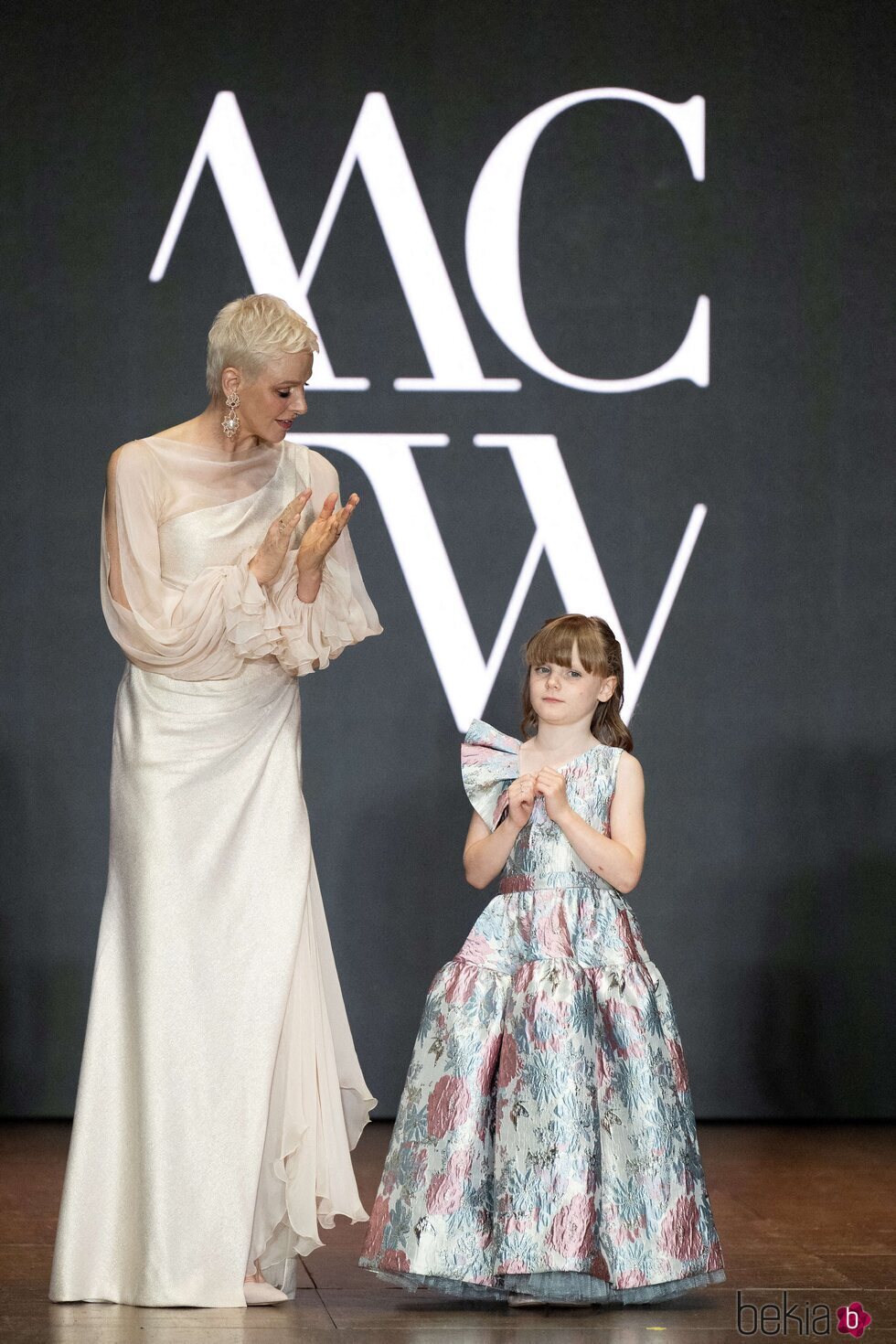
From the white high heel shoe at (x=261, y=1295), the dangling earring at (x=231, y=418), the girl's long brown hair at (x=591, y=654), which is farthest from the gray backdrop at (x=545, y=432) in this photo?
the white high heel shoe at (x=261, y=1295)

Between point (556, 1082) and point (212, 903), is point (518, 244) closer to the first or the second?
point (212, 903)

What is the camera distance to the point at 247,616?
9.69ft

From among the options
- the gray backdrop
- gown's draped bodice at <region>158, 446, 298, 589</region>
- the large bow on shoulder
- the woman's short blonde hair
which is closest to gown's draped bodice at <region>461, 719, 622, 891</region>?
the large bow on shoulder

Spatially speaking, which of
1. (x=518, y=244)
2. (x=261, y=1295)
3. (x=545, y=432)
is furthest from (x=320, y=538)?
(x=518, y=244)

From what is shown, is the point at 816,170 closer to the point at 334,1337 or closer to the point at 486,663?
the point at 486,663

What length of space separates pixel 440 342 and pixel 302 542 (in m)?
2.36

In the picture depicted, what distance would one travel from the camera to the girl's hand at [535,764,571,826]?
9.80 feet

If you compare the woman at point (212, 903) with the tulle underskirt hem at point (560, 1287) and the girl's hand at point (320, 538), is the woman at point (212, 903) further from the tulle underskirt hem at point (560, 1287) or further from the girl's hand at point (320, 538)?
the tulle underskirt hem at point (560, 1287)

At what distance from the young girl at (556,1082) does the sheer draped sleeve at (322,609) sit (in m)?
0.34

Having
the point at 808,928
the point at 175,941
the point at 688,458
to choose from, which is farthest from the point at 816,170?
the point at 175,941

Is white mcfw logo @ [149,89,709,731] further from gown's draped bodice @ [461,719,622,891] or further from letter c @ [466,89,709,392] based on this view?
gown's draped bodice @ [461,719,622,891]

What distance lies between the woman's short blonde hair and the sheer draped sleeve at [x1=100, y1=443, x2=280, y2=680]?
0.68ft

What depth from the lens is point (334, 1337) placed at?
2.63 meters

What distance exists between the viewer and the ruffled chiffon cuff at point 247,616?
9.68ft
